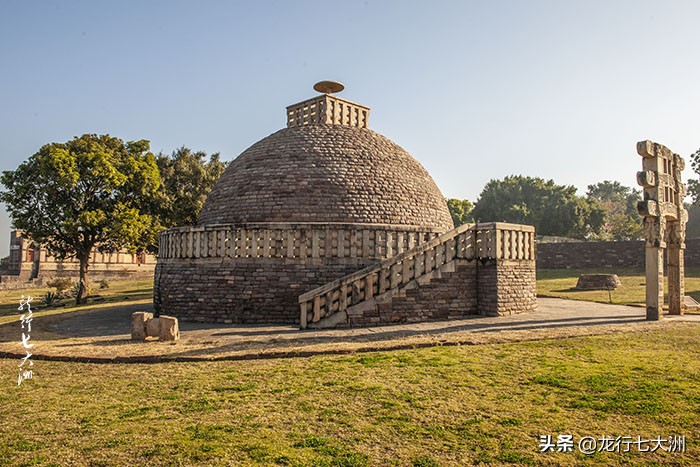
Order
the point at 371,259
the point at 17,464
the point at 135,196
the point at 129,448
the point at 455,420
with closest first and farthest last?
the point at 17,464 < the point at 129,448 < the point at 455,420 < the point at 371,259 < the point at 135,196

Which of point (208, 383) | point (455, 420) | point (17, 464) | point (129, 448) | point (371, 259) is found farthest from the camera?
point (371, 259)

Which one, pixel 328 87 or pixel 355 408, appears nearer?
pixel 355 408

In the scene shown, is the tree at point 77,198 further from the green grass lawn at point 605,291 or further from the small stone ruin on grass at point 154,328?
the green grass lawn at point 605,291

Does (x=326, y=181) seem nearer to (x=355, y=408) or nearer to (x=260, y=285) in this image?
(x=260, y=285)

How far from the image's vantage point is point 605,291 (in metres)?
22.6

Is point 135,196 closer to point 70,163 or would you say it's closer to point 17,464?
point 70,163

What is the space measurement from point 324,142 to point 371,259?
5.06 meters

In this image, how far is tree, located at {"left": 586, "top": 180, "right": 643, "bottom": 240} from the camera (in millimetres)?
53616

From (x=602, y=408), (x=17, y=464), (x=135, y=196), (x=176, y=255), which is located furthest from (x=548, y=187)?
(x=17, y=464)

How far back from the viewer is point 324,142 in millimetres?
17266

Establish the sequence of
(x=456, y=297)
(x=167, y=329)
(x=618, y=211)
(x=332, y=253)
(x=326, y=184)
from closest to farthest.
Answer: (x=167, y=329) < (x=456, y=297) < (x=332, y=253) < (x=326, y=184) < (x=618, y=211)

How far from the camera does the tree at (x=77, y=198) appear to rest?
75.8ft

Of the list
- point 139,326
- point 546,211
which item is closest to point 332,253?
point 139,326

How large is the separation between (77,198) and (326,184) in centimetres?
1469
